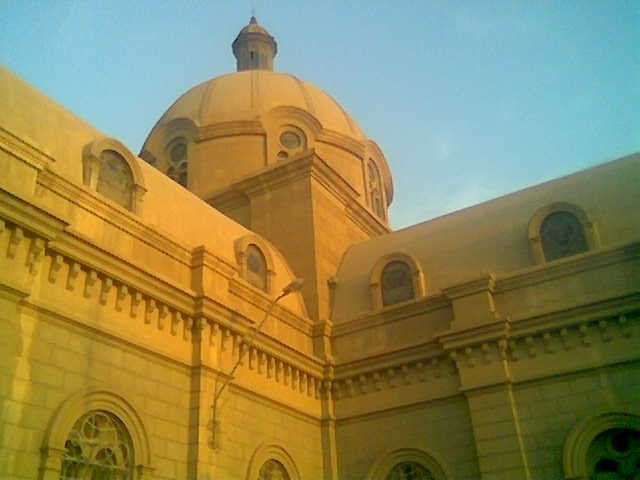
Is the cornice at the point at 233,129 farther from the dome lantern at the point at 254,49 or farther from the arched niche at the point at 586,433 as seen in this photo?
the arched niche at the point at 586,433

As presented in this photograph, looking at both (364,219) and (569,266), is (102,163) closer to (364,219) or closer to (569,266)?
(569,266)

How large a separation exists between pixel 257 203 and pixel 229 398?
1067 centimetres

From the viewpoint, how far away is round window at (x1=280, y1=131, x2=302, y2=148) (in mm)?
30141

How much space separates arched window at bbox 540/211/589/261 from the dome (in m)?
14.1

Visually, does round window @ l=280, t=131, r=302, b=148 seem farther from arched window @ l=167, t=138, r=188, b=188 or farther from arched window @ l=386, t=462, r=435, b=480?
arched window @ l=386, t=462, r=435, b=480

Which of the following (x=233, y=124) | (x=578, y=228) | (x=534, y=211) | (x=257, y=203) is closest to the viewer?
(x=578, y=228)

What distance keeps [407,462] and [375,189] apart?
55.3 ft

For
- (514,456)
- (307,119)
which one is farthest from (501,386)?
(307,119)

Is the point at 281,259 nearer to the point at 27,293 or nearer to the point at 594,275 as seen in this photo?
the point at 594,275

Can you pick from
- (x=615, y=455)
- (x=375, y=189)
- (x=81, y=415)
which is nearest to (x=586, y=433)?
(x=615, y=455)

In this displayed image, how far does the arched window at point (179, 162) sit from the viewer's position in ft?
98.6

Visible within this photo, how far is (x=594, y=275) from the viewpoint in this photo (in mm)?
17984

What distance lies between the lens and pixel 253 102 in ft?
102

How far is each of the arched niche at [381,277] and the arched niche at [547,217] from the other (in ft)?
12.0
